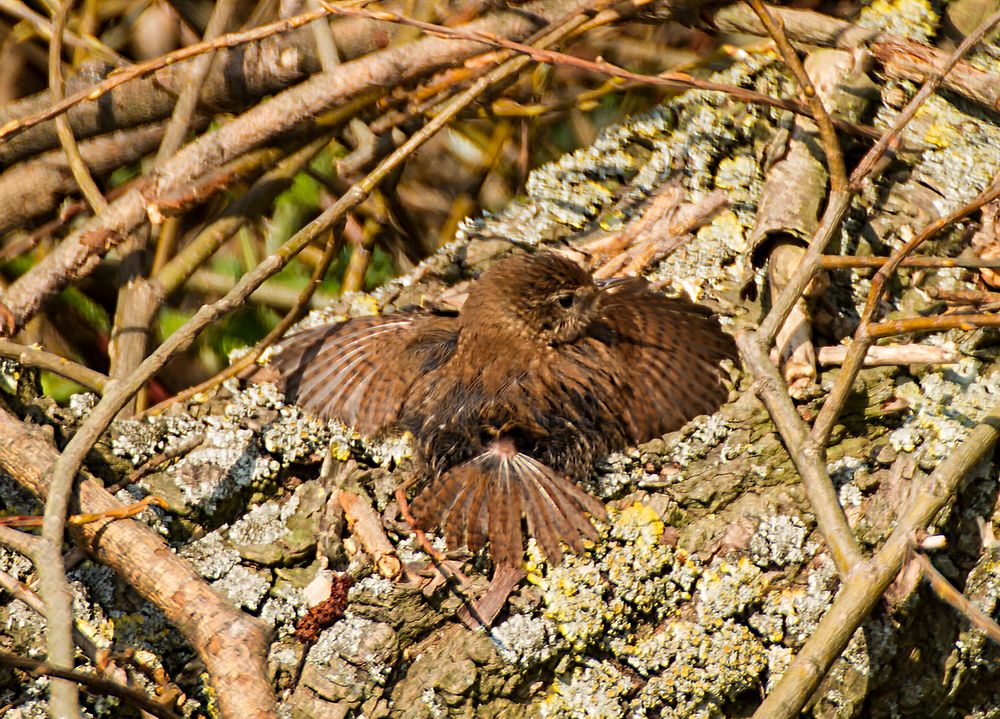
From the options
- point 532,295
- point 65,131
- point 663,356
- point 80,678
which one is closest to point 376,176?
point 532,295

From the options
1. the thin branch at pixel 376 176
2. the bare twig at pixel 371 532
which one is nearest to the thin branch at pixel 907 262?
the thin branch at pixel 376 176

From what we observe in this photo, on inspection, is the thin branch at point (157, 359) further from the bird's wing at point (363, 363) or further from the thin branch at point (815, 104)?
the thin branch at point (815, 104)

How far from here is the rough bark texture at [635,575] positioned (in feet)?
7.78

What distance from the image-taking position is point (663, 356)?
2744mm

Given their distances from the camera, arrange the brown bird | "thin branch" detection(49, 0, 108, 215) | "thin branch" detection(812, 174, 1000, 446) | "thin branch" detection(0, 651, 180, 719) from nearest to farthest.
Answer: "thin branch" detection(0, 651, 180, 719) < "thin branch" detection(812, 174, 1000, 446) < the brown bird < "thin branch" detection(49, 0, 108, 215)

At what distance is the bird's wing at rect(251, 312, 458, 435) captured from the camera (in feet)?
8.91

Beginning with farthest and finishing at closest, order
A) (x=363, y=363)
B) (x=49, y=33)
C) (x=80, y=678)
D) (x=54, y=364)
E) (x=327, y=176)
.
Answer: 1. (x=327, y=176)
2. (x=49, y=33)
3. (x=363, y=363)
4. (x=54, y=364)
5. (x=80, y=678)

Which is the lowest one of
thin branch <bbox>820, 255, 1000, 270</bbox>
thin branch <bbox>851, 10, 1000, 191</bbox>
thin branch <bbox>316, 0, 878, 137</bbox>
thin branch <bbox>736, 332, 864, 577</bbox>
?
thin branch <bbox>736, 332, 864, 577</bbox>

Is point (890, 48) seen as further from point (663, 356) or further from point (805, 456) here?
point (805, 456)

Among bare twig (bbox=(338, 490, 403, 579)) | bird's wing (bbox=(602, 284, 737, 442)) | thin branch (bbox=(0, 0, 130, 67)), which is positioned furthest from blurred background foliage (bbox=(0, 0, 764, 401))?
bare twig (bbox=(338, 490, 403, 579))

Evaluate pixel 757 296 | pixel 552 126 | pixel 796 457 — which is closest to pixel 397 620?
pixel 796 457

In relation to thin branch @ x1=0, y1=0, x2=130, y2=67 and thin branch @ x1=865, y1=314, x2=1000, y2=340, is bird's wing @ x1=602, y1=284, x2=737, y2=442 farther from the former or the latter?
thin branch @ x1=0, y1=0, x2=130, y2=67

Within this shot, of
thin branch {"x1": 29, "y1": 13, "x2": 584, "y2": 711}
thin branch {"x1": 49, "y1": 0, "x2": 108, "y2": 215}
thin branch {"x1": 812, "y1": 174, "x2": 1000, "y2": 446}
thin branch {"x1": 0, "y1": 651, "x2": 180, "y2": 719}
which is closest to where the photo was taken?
thin branch {"x1": 0, "y1": 651, "x2": 180, "y2": 719}

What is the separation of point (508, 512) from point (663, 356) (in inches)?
26.0
